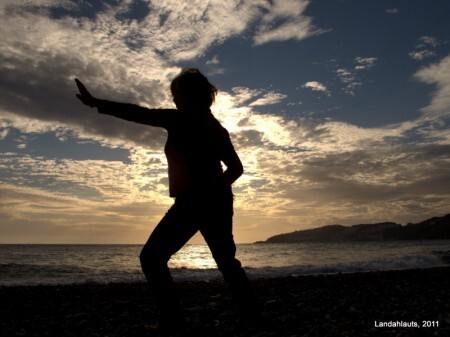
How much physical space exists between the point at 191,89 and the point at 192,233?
160 centimetres

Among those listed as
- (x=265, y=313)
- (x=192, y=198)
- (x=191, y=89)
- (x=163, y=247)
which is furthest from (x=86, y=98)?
(x=265, y=313)

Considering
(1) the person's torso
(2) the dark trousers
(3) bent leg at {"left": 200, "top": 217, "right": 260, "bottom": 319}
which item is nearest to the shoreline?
(3) bent leg at {"left": 200, "top": 217, "right": 260, "bottom": 319}

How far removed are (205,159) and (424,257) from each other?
32.7m

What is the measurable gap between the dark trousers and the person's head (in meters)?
1.04

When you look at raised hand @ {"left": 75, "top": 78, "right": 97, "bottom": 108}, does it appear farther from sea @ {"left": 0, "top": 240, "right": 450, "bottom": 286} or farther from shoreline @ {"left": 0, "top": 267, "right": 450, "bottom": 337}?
sea @ {"left": 0, "top": 240, "right": 450, "bottom": 286}

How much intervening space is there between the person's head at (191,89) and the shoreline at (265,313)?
9.03 feet

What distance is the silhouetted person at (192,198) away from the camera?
165 inches

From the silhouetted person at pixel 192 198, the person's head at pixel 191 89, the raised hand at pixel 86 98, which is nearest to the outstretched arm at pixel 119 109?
the raised hand at pixel 86 98

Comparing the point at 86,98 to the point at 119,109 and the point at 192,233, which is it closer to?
the point at 119,109

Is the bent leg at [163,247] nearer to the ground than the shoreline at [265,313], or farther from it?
farther from it

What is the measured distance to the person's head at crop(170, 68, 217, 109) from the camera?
4.30 m

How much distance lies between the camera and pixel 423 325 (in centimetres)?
507

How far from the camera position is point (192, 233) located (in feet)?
14.3

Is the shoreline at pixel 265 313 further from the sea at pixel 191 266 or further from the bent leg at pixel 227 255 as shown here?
the sea at pixel 191 266
